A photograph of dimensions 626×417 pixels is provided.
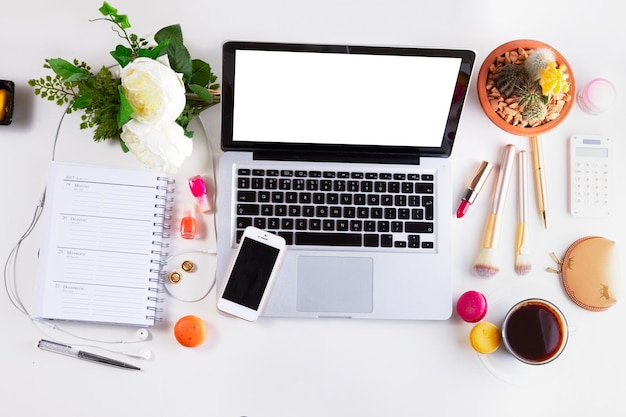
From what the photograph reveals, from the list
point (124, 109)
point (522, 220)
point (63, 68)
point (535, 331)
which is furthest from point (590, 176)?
point (63, 68)

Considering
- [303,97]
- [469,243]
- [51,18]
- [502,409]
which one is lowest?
[502,409]

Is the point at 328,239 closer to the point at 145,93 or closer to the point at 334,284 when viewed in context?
the point at 334,284

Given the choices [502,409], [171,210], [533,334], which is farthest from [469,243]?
[171,210]

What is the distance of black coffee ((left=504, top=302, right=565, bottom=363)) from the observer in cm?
89

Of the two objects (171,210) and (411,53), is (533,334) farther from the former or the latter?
(171,210)

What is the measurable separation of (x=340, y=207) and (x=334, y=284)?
13 cm

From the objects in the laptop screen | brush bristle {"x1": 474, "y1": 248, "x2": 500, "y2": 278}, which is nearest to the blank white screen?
the laptop screen

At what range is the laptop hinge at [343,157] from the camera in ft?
3.07

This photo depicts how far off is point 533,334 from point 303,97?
0.52 metres

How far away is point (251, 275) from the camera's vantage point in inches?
35.5

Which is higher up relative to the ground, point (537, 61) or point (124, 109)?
point (537, 61)

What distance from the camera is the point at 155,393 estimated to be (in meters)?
0.92

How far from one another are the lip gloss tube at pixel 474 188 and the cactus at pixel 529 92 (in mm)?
120

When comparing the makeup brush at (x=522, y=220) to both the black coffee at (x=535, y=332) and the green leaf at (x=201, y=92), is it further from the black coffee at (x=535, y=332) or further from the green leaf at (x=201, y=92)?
the green leaf at (x=201, y=92)
